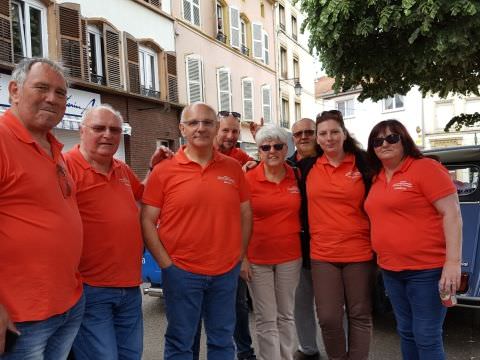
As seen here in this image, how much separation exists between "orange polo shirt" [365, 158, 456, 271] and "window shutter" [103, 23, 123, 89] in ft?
39.9

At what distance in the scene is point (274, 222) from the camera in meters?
3.40

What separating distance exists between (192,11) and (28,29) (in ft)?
26.3

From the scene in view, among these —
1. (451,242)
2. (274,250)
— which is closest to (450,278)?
(451,242)

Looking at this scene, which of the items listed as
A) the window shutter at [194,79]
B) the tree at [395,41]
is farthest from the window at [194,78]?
the tree at [395,41]

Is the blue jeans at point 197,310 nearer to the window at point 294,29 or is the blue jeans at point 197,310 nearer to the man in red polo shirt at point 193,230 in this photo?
the man in red polo shirt at point 193,230

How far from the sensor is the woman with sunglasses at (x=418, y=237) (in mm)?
2775

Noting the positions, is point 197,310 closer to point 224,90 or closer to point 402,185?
point 402,185

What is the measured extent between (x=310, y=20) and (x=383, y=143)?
2.79 m

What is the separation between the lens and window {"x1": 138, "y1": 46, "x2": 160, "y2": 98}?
610 inches

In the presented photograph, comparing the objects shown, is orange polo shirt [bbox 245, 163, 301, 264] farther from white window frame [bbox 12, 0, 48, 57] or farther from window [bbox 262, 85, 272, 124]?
window [bbox 262, 85, 272, 124]

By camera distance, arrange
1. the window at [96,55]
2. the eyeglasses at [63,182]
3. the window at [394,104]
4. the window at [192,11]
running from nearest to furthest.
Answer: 1. the eyeglasses at [63,182]
2. the window at [96,55]
3. the window at [192,11]
4. the window at [394,104]

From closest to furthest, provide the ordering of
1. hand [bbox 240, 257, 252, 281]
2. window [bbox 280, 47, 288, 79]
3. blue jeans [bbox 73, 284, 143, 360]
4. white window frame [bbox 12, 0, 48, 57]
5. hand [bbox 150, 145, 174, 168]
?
blue jeans [bbox 73, 284, 143, 360]
hand [bbox 150, 145, 174, 168]
hand [bbox 240, 257, 252, 281]
white window frame [bbox 12, 0, 48, 57]
window [bbox 280, 47, 288, 79]

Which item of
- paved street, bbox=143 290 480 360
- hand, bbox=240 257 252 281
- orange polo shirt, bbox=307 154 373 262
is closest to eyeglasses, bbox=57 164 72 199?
hand, bbox=240 257 252 281

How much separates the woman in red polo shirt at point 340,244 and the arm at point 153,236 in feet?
3.59
